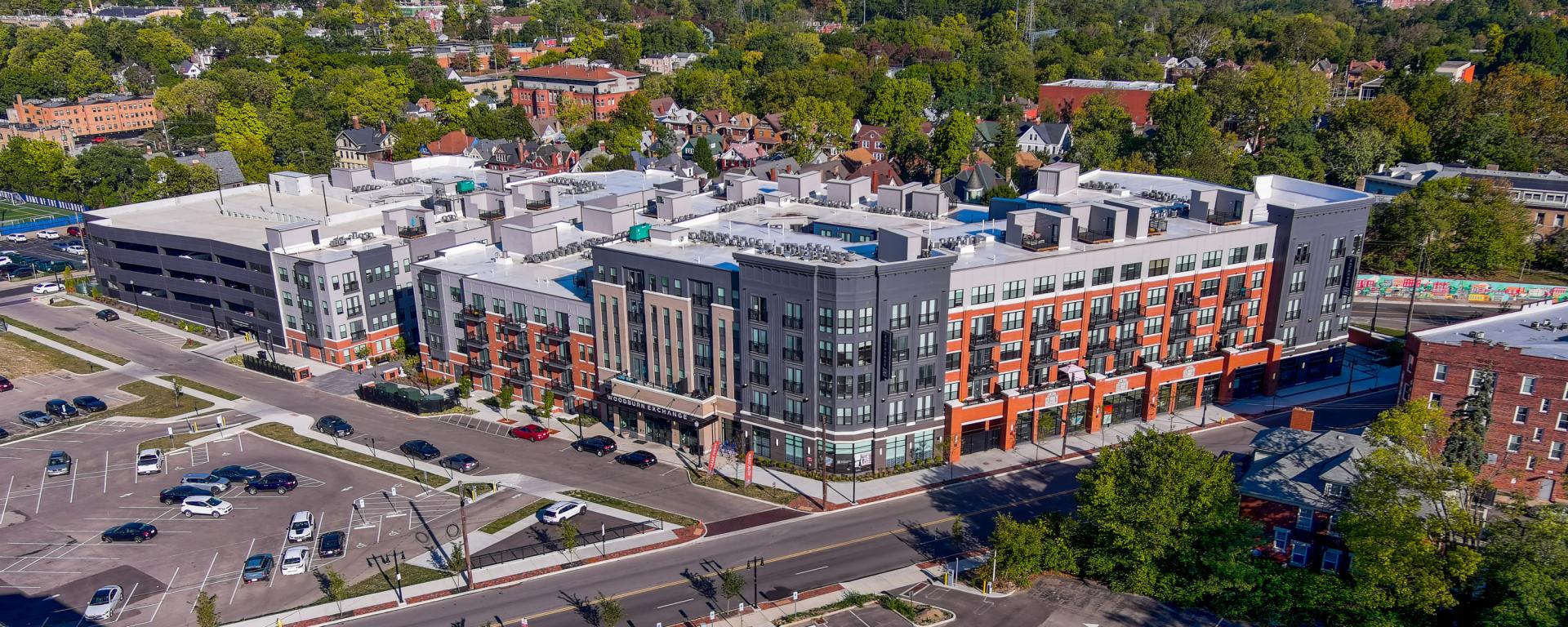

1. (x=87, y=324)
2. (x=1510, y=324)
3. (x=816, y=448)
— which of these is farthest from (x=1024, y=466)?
(x=87, y=324)

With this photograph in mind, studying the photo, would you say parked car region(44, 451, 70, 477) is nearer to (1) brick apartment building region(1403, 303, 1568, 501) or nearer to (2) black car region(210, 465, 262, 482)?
(2) black car region(210, 465, 262, 482)

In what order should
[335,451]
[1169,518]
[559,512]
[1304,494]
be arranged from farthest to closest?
[335,451]
[559,512]
[1304,494]
[1169,518]

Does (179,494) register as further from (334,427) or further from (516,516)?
(516,516)

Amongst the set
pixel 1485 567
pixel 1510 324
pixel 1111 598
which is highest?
pixel 1510 324

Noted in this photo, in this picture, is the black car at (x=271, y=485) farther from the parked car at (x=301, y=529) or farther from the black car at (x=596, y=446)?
the black car at (x=596, y=446)

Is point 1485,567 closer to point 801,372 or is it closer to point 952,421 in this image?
point 952,421

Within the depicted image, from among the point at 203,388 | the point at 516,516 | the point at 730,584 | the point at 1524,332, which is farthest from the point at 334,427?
the point at 1524,332

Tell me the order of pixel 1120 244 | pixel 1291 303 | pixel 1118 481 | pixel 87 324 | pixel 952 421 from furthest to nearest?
pixel 87 324, pixel 1291 303, pixel 1120 244, pixel 952 421, pixel 1118 481
